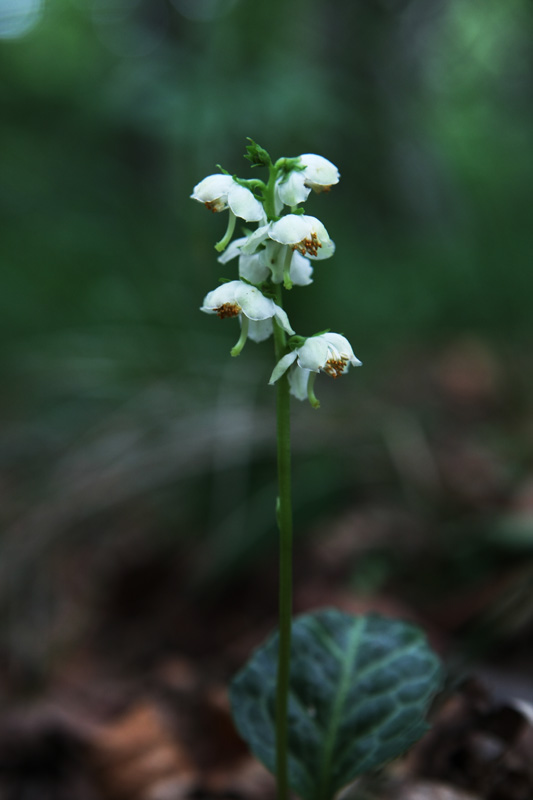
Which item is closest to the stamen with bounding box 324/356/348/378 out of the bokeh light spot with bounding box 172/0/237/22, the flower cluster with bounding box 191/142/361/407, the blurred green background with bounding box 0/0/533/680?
the flower cluster with bounding box 191/142/361/407

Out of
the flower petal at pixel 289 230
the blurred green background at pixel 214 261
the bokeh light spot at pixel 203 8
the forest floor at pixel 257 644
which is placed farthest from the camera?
the bokeh light spot at pixel 203 8

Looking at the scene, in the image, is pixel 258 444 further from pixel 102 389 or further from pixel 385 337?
Result: pixel 385 337

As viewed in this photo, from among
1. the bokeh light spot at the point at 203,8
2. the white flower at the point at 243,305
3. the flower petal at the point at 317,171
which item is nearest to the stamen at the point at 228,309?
the white flower at the point at 243,305

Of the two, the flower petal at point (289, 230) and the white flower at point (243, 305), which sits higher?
the flower petal at point (289, 230)

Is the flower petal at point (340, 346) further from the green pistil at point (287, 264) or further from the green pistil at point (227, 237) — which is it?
the green pistil at point (227, 237)

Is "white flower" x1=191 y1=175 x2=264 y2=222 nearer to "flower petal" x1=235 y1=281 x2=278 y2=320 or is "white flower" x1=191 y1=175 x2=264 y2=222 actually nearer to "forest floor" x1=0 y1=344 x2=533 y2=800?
"flower petal" x1=235 y1=281 x2=278 y2=320

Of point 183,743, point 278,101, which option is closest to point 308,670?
point 183,743

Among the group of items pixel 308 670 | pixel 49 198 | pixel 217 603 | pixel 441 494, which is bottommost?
pixel 308 670
